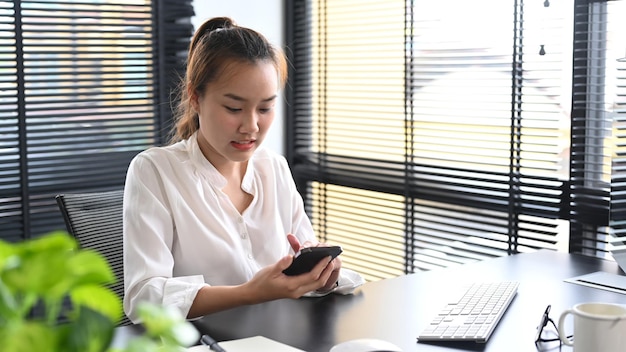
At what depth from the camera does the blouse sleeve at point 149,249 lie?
192 centimetres

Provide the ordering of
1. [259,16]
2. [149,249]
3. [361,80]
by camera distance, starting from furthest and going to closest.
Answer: [259,16], [361,80], [149,249]

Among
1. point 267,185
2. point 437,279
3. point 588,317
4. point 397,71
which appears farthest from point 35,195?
point 588,317

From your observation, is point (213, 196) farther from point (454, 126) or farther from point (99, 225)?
point (454, 126)

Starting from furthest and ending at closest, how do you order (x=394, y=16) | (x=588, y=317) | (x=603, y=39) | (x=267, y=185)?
(x=394, y=16) → (x=603, y=39) → (x=267, y=185) → (x=588, y=317)

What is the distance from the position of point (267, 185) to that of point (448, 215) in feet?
3.41

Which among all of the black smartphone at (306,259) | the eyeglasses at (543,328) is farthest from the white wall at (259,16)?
the eyeglasses at (543,328)

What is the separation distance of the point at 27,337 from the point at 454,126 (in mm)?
2667

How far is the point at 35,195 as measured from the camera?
3090 mm

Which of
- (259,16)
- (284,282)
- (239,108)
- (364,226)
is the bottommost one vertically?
(364,226)

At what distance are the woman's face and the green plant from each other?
5.17 ft

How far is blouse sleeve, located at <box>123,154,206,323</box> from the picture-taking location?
6.30ft

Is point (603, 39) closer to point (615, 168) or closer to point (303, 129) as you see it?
point (615, 168)

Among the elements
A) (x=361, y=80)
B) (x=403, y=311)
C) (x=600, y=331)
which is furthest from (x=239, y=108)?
(x=361, y=80)

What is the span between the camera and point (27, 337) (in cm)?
54
